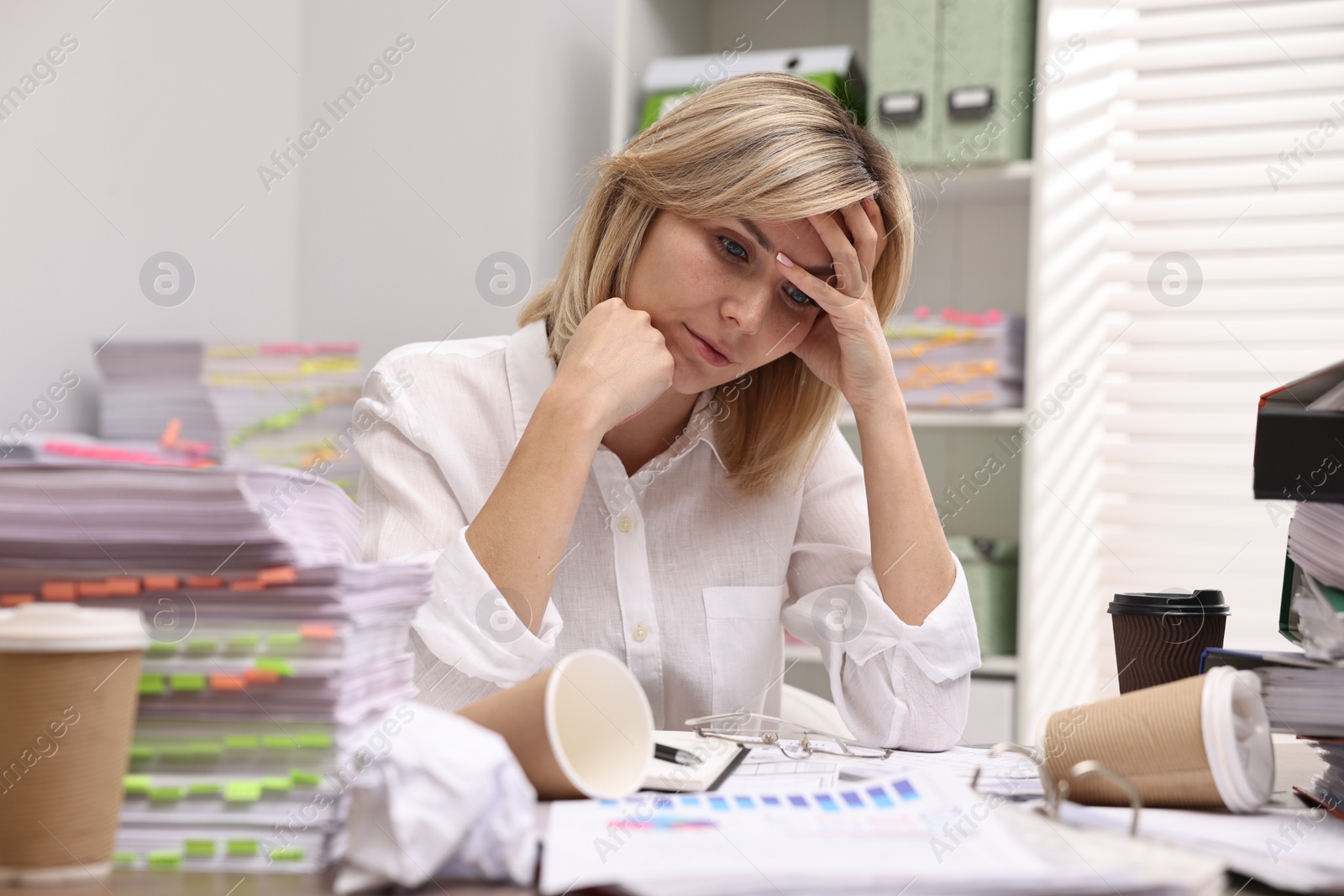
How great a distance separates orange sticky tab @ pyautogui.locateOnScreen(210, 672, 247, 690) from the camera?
2.00 ft

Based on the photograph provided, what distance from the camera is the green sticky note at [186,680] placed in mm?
607

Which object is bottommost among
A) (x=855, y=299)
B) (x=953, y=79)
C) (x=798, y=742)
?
(x=798, y=742)

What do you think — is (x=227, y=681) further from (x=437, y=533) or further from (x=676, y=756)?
(x=437, y=533)

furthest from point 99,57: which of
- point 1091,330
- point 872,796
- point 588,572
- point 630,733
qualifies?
point 1091,330

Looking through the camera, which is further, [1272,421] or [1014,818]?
[1272,421]

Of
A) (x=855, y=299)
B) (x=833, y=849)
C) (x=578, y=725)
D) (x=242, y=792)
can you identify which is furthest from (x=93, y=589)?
(x=855, y=299)

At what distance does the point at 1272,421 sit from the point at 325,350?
4.95 feet

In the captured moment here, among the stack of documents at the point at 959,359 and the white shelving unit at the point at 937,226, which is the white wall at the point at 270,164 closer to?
the white shelving unit at the point at 937,226

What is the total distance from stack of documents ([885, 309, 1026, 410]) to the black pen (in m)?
1.40

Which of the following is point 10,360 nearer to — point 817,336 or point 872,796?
point 817,336

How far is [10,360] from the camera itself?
1.47m

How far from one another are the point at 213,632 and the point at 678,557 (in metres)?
0.81

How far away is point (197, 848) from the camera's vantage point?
0.59 metres

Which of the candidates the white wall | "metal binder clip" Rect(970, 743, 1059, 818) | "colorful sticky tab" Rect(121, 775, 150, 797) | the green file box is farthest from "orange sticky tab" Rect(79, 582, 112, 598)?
the green file box
